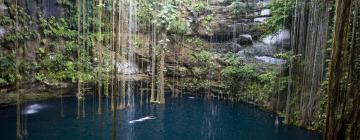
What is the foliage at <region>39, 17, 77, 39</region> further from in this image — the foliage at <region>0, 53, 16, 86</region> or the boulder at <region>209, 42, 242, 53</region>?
the boulder at <region>209, 42, 242, 53</region>

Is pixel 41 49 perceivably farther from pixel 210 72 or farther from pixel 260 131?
pixel 260 131

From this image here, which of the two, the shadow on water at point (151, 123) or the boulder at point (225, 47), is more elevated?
the boulder at point (225, 47)

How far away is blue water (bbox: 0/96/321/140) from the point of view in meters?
8.14

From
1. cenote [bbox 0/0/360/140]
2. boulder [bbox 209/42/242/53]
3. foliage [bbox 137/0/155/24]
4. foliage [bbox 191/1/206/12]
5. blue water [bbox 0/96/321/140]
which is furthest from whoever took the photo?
foliage [bbox 191/1/206/12]

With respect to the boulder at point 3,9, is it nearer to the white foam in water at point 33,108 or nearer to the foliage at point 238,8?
the white foam in water at point 33,108

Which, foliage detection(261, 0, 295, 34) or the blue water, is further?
foliage detection(261, 0, 295, 34)

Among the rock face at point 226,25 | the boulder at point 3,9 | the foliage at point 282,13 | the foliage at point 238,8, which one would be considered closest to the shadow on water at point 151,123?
the foliage at point 282,13

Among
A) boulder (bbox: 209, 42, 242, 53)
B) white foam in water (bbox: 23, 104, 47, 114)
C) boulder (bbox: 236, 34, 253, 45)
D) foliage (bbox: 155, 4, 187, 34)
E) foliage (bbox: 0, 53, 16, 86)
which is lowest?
white foam in water (bbox: 23, 104, 47, 114)

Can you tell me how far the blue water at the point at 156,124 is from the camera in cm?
814

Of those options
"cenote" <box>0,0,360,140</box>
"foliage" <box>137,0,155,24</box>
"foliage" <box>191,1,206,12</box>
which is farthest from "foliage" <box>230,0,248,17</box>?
"foliage" <box>137,0,155,24</box>

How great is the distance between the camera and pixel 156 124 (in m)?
9.35

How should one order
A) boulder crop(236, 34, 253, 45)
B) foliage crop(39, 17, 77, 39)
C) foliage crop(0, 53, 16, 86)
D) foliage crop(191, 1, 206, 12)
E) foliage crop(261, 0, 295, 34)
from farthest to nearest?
foliage crop(191, 1, 206, 12) → boulder crop(236, 34, 253, 45) → foliage crop(39, 17, 77, 39) → foliage crop(0, 53, 16, 86) → foliage crop(261, 0, 295, 34)

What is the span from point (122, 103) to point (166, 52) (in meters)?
4.33

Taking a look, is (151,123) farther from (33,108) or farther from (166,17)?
(166,17)
